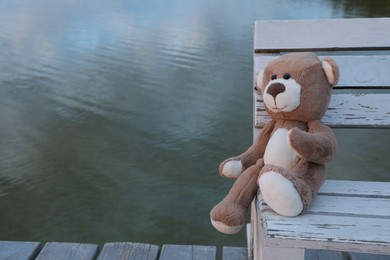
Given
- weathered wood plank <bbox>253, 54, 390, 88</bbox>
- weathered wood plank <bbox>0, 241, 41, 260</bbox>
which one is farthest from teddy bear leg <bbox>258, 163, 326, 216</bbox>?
weathered wood plank <bbox>0, 241, 41, 260</bbox>

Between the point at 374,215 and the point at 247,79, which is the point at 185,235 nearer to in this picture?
the point at 374,215

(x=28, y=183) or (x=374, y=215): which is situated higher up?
(x=374, y=215)

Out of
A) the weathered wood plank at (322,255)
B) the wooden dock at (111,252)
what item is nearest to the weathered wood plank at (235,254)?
the wooden dock at (111,252)

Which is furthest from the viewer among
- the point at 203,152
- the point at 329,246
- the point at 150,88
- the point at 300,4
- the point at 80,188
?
the point at 300,4

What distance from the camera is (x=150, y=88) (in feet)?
11.3

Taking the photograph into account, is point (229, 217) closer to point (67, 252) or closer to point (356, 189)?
point (356, 189)

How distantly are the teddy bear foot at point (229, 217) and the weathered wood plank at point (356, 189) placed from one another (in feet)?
0.57

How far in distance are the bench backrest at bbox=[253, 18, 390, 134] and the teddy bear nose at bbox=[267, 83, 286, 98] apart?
0.81 ft

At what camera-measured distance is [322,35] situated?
4.51 ft

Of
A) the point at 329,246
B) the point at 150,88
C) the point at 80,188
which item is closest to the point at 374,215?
the point at 329,246

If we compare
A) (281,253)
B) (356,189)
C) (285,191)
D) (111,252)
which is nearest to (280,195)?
(285,191)

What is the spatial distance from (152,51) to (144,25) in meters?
1.19

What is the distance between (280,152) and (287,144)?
2 centimetres

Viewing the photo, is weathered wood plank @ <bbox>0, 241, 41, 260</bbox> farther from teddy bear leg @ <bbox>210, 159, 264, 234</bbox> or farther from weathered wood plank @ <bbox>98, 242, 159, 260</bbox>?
teddy bear leg @ <bbox>210, 159, 264, 234</bbox>
